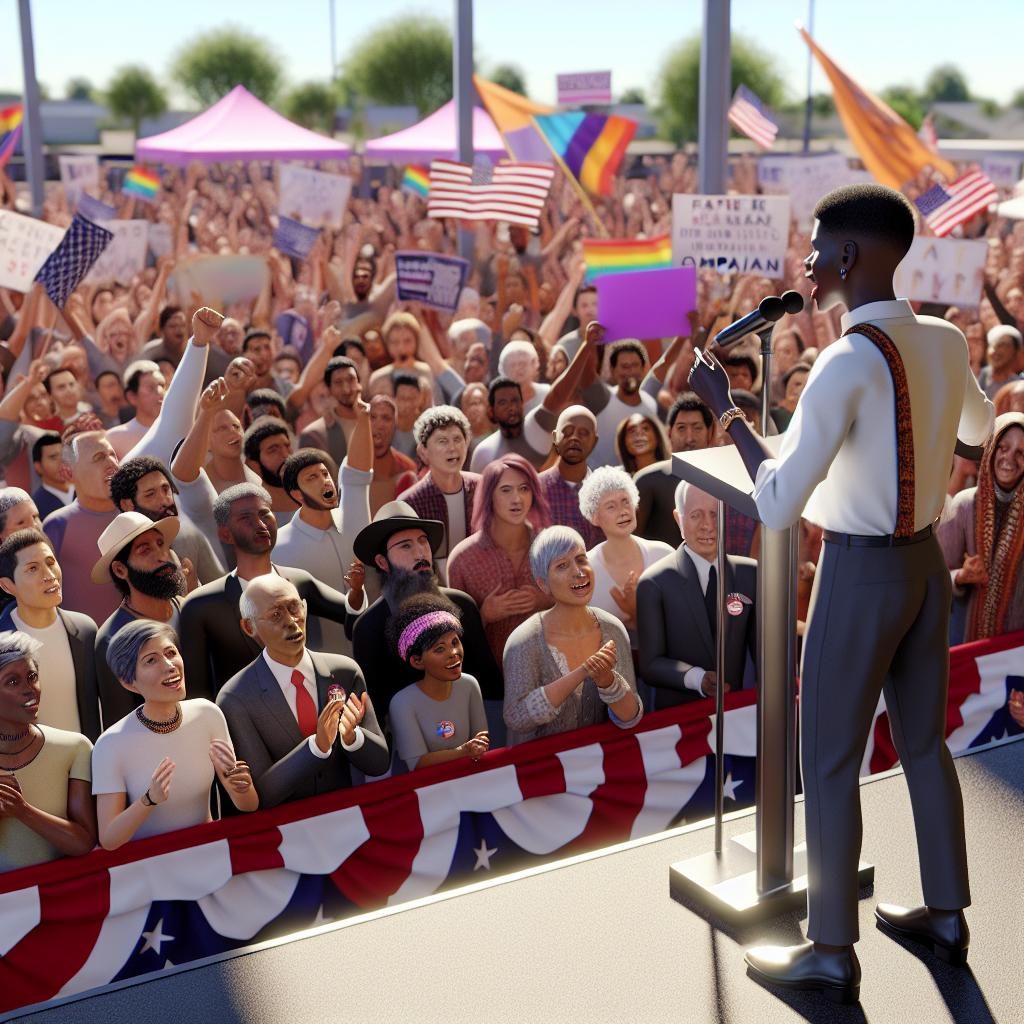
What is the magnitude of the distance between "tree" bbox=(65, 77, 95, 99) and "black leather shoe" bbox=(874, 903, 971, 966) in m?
109

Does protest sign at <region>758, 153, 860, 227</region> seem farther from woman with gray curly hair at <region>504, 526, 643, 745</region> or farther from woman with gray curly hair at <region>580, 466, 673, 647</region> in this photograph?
woman with gray curly hair at <region>504, 526, 643, 745</region>

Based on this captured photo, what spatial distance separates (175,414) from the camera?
5.45 meters

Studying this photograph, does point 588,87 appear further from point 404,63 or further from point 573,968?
point 404,63

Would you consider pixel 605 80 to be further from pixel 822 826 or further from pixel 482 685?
pixel 822 826

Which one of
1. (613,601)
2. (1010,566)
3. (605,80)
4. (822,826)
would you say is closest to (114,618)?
(613,601)

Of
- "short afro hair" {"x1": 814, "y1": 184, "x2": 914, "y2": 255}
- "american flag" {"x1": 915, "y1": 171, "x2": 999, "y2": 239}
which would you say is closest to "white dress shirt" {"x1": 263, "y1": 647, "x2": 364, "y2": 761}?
"short afro hair" {"x1": 814, "y1": 184, "x2": 914, "y2": 255}

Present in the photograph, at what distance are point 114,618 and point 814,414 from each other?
2.67 meters

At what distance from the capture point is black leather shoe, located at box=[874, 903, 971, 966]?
3023 millimetres

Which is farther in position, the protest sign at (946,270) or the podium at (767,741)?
the protest sign at (946,270)

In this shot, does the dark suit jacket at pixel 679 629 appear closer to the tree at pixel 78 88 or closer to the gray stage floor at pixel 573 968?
the gray stage floor at pixel 573 968

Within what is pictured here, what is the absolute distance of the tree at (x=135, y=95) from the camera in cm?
6606

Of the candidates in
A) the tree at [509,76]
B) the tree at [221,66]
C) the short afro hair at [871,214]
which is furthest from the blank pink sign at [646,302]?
the tree at [509,76]

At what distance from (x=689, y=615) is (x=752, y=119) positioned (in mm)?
7591

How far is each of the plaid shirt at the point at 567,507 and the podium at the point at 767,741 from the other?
7.96 feet
